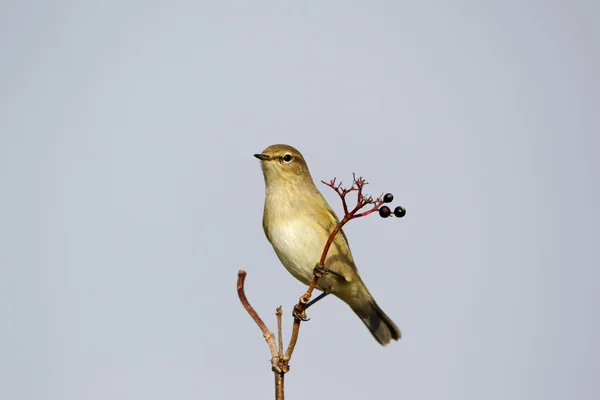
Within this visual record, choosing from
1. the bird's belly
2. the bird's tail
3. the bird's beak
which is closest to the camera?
the bird's belly

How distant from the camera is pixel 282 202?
286 inches

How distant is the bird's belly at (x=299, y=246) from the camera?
6887mm

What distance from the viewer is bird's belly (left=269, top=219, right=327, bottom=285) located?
6.89 metres

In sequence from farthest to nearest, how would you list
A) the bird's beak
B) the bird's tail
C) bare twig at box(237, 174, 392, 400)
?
the bird's tail → the bird's beak → bare twig at box(237, 174, 392, 400)

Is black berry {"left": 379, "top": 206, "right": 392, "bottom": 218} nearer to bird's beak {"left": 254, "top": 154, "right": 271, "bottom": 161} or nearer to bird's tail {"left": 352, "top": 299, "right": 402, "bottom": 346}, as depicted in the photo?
bird's beak {"left": 254, "top": 154, "right": 271, "bottom": 161}

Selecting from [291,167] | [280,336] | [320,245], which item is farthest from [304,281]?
[280,336]

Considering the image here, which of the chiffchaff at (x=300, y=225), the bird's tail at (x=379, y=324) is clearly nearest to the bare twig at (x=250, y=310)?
the chiffchaff at (x=300, y=225)

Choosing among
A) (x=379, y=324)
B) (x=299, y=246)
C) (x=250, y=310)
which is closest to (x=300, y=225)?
(x=299, y=246)

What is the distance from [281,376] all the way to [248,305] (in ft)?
1.41

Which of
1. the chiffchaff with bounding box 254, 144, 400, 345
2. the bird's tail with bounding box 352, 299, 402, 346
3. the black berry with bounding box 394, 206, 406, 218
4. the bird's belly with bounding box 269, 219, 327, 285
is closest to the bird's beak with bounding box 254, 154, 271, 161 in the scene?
the chiffchaff with bounding box 254, 144, 400, 345

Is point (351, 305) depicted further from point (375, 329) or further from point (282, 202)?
point (282, 202)

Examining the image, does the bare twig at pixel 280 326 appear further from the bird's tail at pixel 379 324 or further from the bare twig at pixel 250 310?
the bird's tail at pixel 379 324

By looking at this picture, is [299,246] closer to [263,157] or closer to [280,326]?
[263,157]

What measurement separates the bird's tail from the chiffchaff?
1.78 feet
